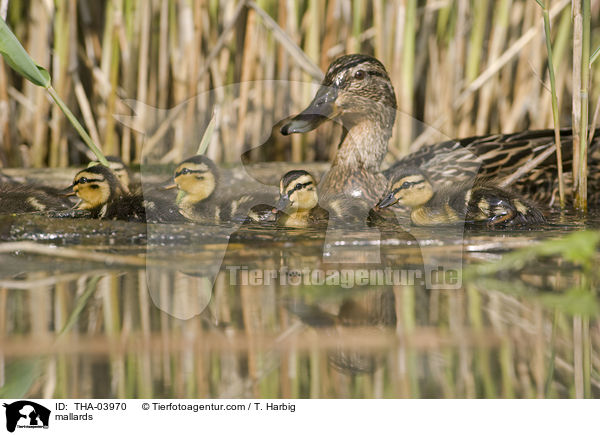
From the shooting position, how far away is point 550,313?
4.49 ft

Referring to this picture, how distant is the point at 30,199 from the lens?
2406mm

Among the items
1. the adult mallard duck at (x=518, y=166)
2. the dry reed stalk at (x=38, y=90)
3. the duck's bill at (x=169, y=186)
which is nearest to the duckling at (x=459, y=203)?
the adult mallard duck at (x=518, y=166)

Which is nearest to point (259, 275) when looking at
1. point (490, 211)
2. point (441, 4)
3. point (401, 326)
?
point (401, 326)

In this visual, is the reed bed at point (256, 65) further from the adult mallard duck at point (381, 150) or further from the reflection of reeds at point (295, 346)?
the reflection of reeds at point (295, 346)

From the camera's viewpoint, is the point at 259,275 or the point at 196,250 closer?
the point at 259,275

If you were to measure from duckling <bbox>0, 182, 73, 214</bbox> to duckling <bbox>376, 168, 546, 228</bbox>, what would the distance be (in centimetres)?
110

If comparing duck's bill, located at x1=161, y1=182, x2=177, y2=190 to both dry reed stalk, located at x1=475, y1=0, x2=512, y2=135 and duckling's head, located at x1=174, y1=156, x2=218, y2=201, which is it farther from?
dry reed stalk, located at x1=475, y1=0, x2=512, y2=135

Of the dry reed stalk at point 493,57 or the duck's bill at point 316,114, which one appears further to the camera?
the dry reed stalk at point 493,57

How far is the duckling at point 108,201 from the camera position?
90.8 inches

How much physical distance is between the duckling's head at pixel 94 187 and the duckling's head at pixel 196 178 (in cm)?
22
